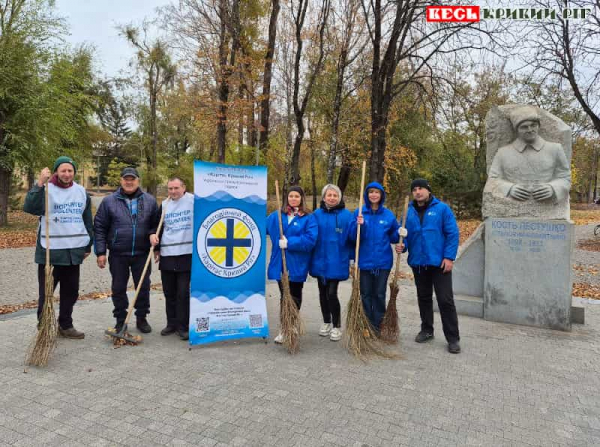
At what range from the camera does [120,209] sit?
4.36m

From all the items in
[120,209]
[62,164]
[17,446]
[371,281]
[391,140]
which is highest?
[391,140]

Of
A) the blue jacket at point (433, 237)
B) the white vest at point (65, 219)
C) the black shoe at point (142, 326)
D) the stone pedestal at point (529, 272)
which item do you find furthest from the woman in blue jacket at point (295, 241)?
the stone pedestal at point (529, 272)

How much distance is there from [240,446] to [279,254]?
213 centimetres

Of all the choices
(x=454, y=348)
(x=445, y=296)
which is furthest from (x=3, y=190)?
(x=454, y=348)

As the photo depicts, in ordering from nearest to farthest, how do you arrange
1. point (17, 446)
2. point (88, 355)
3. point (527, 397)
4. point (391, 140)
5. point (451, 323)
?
1. point (17, 446)
2. point (527, 397)
3. point (88, 355)
4. point (451, 323)
5. point (391, 140)

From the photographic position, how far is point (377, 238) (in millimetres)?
4297

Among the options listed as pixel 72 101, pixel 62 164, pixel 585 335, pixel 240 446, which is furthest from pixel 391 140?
pixel 240 446

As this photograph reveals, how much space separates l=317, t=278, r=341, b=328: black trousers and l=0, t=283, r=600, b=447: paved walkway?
0.30m

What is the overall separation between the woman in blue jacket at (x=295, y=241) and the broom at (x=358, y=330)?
49cm

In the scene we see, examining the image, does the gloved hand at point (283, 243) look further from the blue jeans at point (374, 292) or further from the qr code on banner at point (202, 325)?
the qr code on banner at point (202, 325)

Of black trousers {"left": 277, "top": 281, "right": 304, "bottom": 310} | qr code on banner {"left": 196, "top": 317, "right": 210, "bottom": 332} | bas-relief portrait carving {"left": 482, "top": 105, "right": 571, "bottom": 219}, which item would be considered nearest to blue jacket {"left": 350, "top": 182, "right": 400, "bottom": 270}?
black trousers {"left": 277, "top": 281, "right": 304, "bottom": 310}

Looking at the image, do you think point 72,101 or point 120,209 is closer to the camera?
point 120,209

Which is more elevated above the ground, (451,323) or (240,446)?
(451,323)

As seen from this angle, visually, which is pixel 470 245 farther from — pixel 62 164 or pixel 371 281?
pixel 62 164
